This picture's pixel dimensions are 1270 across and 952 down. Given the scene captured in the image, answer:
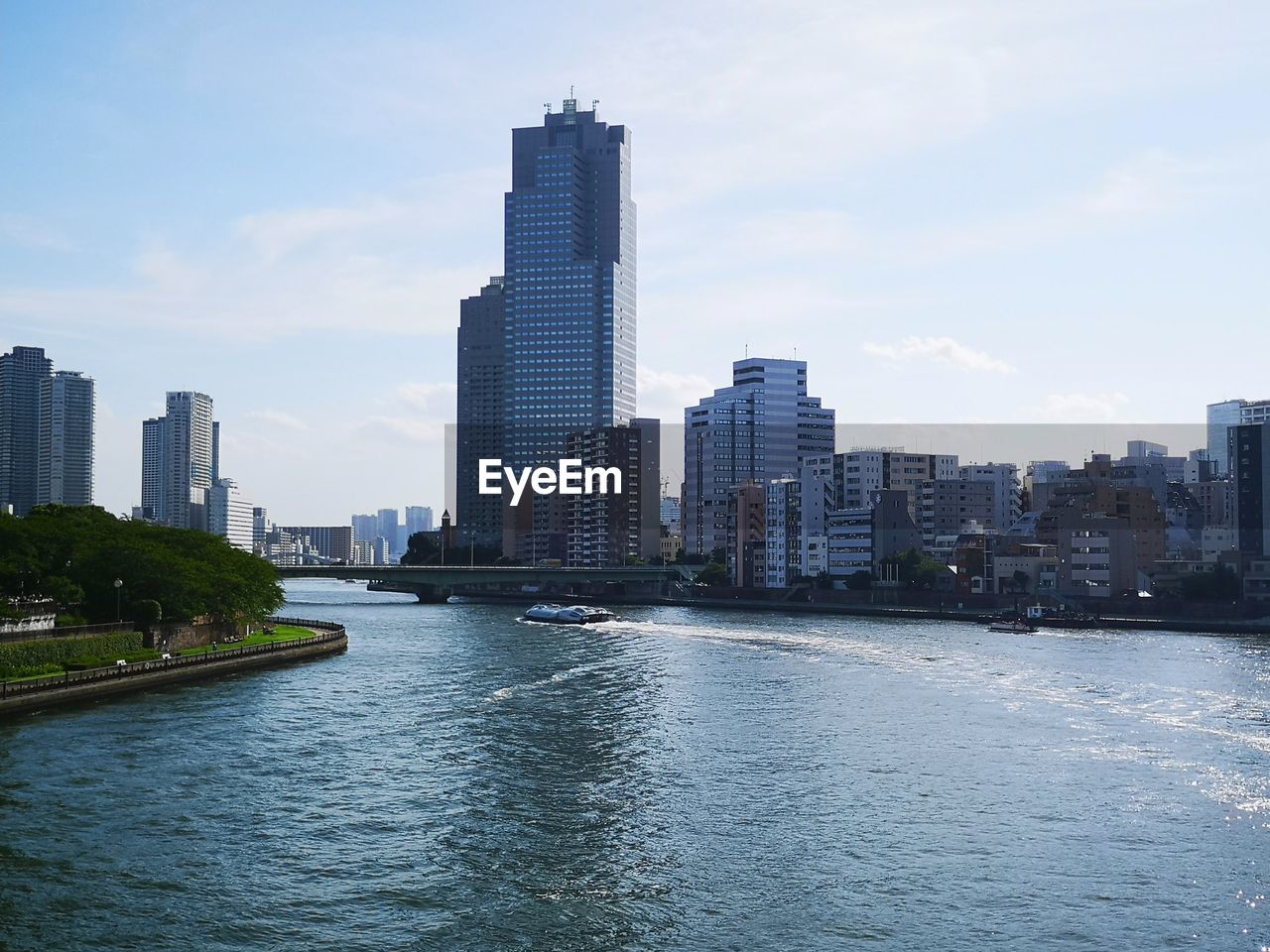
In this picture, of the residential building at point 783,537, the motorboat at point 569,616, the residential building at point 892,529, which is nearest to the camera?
the motorboat at point 569,616

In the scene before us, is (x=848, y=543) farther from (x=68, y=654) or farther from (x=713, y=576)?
(x=68, y=654)

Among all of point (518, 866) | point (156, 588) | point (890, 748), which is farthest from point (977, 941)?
point (156, 588)

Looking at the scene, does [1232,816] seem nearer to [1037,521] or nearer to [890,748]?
[890,748]

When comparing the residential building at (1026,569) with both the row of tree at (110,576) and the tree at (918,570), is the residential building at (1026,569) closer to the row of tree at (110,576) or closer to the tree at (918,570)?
the tree at (918,570)

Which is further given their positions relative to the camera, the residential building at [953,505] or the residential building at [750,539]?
the residential building at [953,505]

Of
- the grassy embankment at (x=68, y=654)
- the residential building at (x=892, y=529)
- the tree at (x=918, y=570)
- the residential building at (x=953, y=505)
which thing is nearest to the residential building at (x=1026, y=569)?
the tree at (x=918, y=570)

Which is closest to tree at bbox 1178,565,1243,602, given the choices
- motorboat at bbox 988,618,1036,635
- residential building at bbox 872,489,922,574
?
motorboat at bbox 988,618,1036,635

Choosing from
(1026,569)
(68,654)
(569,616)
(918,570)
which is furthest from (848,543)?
(68,654)

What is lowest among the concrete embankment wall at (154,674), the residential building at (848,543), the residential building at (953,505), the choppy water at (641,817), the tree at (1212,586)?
the choppy water at (641,817)
